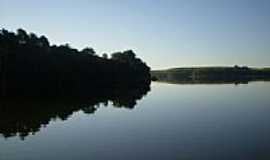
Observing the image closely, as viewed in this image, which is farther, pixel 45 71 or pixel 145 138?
pixel 45 71

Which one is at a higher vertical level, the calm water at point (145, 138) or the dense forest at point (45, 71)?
the dense forest at point (45, 71)

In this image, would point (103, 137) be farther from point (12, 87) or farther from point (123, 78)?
point (123, 78)

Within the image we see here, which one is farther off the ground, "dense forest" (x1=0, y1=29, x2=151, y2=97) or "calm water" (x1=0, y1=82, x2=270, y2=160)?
"dense forest" (x1=0, y1=29, x2=151, y2=97)

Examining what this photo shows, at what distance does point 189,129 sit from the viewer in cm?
2947

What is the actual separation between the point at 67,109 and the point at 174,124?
18093 mm

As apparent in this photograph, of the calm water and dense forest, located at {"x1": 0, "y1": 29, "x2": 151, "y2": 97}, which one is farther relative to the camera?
dense forest, located at {"x1": 0, "y1": 29, "x2": 151, "y2": 97}

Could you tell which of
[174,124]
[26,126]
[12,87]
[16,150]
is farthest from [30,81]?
[16,150]

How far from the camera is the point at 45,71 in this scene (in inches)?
2975

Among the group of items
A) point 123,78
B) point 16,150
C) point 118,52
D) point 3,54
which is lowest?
point 16,150

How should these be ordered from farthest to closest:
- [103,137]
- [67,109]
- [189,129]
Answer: [67,109], [189,129], [103,137]

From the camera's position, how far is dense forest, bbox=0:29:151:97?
67125mm

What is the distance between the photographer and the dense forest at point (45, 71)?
6712 centimetres

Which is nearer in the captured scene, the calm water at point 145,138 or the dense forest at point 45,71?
the calm water at point 145,138

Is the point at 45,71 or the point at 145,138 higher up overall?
the point at 45,71
